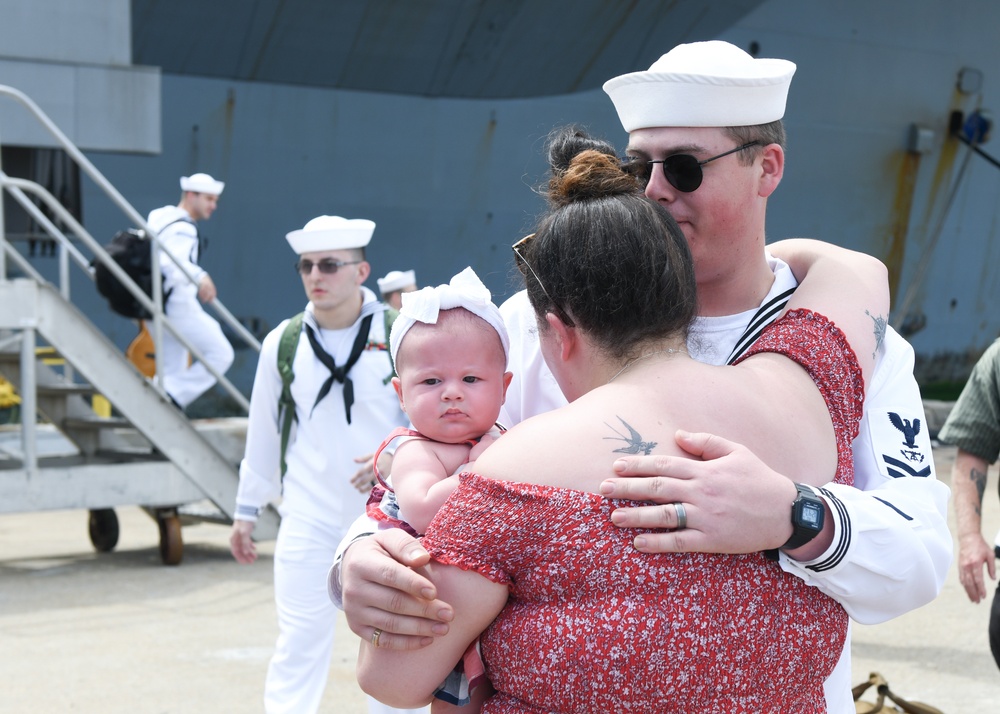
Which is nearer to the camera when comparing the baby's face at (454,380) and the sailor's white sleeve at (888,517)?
the sailor's white sleeve at (888,517)

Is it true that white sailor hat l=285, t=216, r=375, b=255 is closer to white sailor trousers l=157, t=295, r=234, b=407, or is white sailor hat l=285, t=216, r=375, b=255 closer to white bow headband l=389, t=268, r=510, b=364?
white bow headband l=389, t=268, r=510, b=364

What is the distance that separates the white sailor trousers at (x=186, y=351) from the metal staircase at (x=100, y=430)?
251mm

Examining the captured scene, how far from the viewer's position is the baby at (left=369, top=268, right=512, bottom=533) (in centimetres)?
199

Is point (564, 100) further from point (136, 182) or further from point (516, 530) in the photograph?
point (516, 530)

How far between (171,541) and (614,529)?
261 inches

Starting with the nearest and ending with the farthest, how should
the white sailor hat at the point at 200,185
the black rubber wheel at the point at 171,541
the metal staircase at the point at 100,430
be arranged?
the metal staircase at the point at 100,430, the black rubber wheel at the point at 171,541, the white sailor hat at the point at 200,185

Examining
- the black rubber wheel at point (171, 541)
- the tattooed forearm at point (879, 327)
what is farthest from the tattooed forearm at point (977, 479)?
the black rubber wheel at point (171, 541)

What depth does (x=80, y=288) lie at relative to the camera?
11.5m

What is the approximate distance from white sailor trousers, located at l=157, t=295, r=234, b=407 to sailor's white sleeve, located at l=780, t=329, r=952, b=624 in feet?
22.5

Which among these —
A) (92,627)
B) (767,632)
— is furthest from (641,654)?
(92,627)

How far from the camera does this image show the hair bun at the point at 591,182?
1563 millimetres

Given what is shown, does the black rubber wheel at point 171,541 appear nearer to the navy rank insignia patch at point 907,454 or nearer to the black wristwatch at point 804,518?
the navy rank insignia patch at point 907,454

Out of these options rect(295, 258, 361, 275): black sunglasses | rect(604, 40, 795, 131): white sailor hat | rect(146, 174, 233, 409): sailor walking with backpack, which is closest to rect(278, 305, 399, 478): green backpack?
rect(295, 258, 361, 275): black sunglasses

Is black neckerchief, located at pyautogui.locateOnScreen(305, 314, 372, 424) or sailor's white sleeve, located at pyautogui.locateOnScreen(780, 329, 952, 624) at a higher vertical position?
sailor's white sleeve, located at pyautogui.locateOnScreen(780, 329, 952, 624)
